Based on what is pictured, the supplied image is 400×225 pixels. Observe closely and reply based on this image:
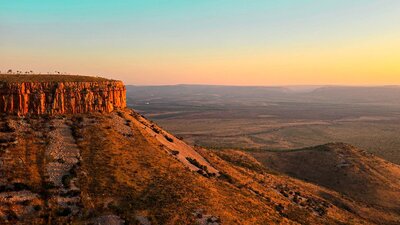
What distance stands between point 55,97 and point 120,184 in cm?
1666

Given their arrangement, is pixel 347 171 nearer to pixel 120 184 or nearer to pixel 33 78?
pixel 120 184

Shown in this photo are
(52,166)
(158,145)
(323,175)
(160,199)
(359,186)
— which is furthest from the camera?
(323,175)

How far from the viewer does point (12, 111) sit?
1699 inches

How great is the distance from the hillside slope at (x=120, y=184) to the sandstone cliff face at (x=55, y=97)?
128cm

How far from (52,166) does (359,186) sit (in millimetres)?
53716

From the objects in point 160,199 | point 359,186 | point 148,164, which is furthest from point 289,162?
point 160,199

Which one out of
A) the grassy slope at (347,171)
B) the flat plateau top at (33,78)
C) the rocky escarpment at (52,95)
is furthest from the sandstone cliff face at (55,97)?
the grassy slope at (347,171)

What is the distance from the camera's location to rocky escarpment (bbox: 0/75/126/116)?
141 feet

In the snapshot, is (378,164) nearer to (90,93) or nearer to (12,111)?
(90,93)

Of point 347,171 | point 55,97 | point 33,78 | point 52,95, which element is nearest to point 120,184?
point 55,97

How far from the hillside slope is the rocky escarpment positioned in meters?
1.33

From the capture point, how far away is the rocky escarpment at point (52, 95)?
141 feet

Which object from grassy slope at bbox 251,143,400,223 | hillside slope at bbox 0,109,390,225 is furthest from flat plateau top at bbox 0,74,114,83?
grassy slope at bbox 251,143,400,223

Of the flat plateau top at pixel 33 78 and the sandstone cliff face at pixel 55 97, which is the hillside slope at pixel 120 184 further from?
the flat plateau top at pixel 33 78
